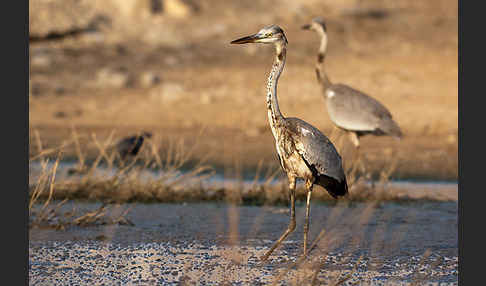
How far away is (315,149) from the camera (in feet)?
19.5

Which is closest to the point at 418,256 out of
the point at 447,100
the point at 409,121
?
the point at 409,121

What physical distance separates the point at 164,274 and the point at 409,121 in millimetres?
10189

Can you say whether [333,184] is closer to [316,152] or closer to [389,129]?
[316,152]

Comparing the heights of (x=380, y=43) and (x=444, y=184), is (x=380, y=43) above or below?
above

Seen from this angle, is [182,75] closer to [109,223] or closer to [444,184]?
[444,184]

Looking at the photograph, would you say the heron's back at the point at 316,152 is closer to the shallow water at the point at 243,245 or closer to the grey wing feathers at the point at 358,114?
the shallow water at the point at 243,245

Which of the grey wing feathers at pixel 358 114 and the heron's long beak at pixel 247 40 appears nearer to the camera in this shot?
the heron's long beak at pixel 247 40

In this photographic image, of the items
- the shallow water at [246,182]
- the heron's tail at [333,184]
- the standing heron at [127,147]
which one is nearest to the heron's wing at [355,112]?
the shallow water at [246,182]

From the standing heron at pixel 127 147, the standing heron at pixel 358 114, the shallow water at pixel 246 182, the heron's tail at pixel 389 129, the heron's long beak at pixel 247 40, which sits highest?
the heron's long beak at pixel 247 40

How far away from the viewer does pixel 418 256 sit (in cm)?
612

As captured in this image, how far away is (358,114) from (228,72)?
31.0 feet

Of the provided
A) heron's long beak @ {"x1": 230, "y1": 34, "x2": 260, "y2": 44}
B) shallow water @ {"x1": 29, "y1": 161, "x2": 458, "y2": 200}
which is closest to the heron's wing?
shallow water @ {"x1": 29, "y1": 161, "x2": 458, "y2": 200}

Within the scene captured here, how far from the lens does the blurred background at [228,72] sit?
528 inches

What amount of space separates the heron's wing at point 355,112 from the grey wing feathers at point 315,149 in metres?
3.41
